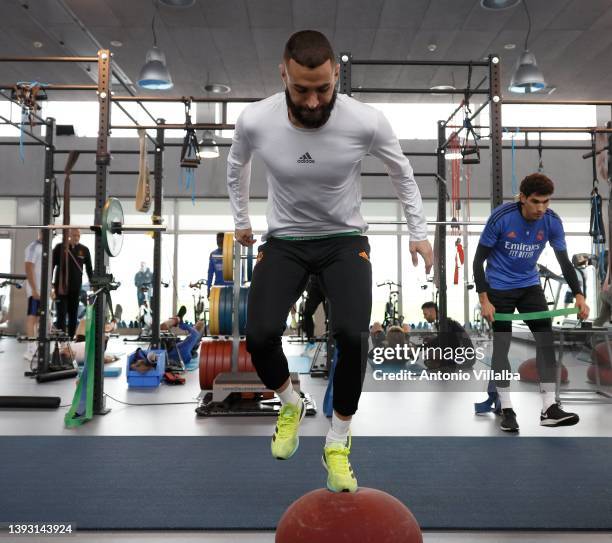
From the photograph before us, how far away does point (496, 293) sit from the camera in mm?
3326

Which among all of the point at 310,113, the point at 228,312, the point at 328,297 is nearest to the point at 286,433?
the point at 328,297

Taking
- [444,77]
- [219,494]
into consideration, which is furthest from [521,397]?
[444,77]

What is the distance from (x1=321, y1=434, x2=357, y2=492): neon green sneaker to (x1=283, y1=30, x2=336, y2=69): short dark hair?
1.15 meters

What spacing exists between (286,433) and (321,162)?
2.81 feet

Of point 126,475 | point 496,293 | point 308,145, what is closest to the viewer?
point 308,145

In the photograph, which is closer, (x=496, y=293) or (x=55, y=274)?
(x=496, y=293)

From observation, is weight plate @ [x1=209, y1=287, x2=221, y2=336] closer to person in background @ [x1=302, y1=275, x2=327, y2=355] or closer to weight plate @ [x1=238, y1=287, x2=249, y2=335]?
weight plate @ [x1=238, y1=287, x2=249, y2=335]

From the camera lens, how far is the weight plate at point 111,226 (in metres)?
3.53

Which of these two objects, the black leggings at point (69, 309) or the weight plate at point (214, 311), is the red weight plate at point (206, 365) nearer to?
the weight plate at point (214, 311)

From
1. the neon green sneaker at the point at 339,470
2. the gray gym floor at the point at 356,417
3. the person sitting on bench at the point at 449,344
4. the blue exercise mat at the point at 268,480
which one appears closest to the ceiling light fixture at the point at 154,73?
Result: the gray gym floor at the point at 356,417

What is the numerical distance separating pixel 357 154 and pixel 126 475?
167 centimetres

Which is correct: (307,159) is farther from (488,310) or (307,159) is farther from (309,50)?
(488,310)

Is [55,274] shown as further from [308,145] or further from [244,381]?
[308,145]

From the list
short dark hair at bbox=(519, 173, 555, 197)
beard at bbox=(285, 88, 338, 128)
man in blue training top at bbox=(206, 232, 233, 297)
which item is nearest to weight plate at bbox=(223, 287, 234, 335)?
man in blue training top at bbox=(206, 232, 233, 297)
